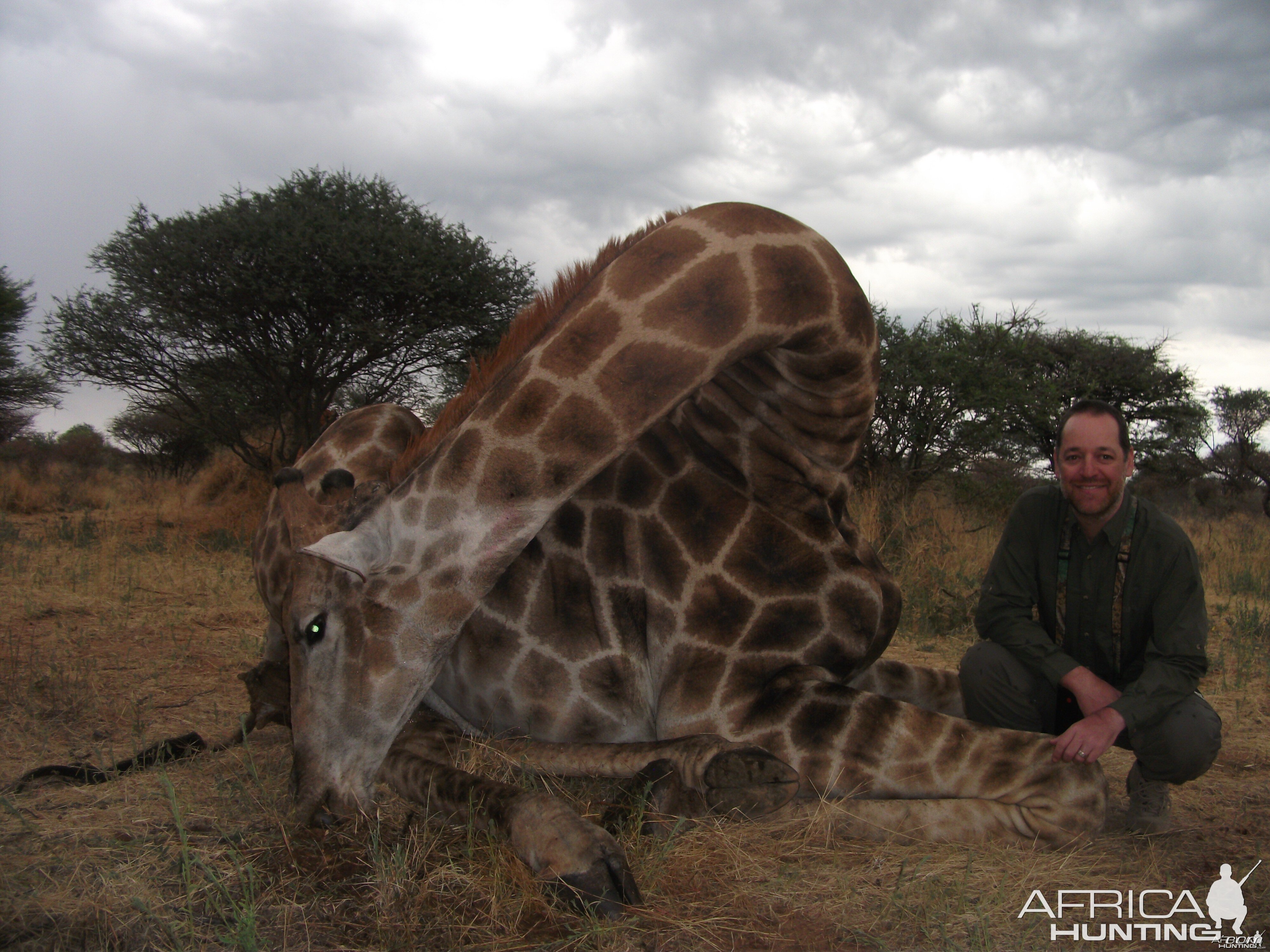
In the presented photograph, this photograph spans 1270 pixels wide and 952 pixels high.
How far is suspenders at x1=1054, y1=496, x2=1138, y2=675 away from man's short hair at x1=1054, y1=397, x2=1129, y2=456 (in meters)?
0.24

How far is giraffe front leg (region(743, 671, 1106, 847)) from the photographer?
2.63 metres

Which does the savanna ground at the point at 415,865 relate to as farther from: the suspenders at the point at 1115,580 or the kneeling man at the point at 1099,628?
the suspenders at the point at 1115,580

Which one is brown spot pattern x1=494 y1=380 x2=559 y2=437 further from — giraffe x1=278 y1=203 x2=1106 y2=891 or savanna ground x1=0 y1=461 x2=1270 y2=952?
savanna ground x1=0 y1=461 x2=1270 y2=952

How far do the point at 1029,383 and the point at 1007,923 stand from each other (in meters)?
11.7

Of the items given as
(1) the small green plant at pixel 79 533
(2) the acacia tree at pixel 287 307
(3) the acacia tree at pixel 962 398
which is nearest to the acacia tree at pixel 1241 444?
(3) the acacia tree at pixel 962 398

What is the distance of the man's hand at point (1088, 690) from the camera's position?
2832 millimetres

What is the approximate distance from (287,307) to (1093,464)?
29.9 ft

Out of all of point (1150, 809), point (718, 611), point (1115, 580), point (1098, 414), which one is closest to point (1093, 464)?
point (1098, 414)

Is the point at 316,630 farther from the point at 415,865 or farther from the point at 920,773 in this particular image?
the point at 920,773

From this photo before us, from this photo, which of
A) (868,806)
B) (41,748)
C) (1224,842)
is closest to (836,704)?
Result: (868,806)

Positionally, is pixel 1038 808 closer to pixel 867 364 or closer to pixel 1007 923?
pixel 1007 923

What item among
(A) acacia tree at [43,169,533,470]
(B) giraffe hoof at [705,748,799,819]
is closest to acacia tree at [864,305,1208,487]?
(A) acacia tree at [43,169,533,470]

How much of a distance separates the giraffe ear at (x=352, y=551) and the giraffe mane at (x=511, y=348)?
227 millimetres

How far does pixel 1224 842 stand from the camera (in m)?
2.79
